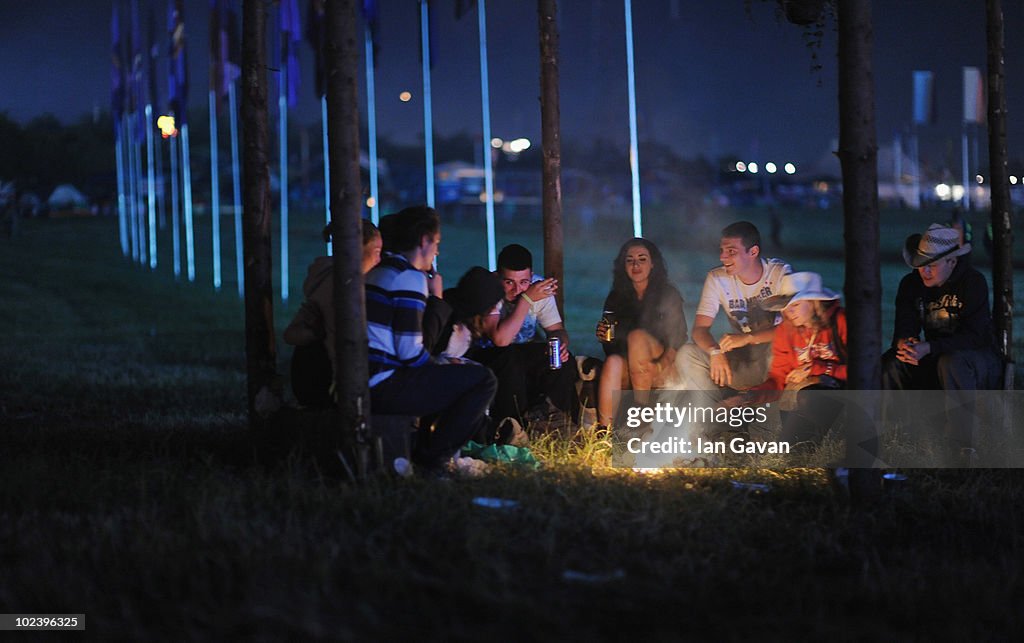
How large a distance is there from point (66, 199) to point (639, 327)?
249 ft

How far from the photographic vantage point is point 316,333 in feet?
23.1

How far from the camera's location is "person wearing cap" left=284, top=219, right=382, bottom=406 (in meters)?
6.98

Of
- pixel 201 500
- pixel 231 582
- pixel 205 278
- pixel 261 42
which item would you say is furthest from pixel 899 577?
pixel 205 278

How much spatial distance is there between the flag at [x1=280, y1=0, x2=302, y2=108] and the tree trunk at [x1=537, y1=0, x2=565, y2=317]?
1096 cm

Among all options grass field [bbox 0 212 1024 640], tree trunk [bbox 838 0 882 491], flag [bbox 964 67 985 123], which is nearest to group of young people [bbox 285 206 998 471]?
grass field [bbox 0 212 1024 640]

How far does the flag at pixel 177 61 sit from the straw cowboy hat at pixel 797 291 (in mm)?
20093

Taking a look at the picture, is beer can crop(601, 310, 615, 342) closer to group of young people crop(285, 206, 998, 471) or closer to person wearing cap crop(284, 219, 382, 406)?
group of young people crop(285, 206, 998, 471)

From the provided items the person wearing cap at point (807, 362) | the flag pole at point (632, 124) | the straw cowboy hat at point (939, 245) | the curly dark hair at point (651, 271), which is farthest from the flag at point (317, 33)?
the straw cowboy hat at point (939, 245)

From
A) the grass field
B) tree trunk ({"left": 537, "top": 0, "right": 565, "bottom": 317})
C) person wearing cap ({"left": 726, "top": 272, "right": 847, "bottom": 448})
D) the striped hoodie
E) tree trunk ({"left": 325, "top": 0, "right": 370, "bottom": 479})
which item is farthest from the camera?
tree trunk ({"left": 537, "top": 0, "right": 565, "bottom": 317})

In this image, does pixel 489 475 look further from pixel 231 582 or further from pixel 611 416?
pixel 231 582

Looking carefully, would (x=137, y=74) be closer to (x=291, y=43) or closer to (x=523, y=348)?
(x=291, y=43)

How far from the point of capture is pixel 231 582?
175 inches

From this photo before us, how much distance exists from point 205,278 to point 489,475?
3549cm

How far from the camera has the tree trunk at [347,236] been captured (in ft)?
20.4
